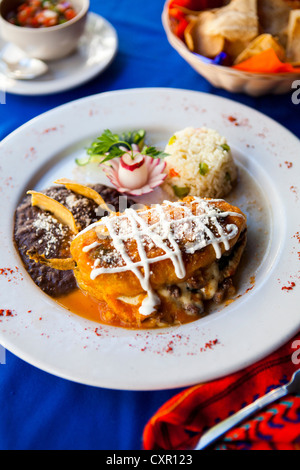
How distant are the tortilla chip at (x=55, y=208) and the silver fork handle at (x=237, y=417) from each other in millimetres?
1316

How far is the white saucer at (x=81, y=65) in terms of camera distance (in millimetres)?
3611

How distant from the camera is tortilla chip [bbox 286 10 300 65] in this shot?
3.25m

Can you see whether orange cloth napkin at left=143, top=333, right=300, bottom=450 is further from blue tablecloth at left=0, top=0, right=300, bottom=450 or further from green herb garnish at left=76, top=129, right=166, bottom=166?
green herb garnish at left=76, top=129, right=166, bottom=166

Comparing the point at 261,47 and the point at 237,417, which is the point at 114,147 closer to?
the point at 261,47

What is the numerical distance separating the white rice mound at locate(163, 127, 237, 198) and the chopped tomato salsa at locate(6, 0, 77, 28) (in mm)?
1640

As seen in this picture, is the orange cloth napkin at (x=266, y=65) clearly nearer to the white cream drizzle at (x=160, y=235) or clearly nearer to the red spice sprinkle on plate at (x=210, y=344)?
the white cream drizzle at (x=160, y=235)

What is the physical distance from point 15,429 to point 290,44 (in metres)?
3.13

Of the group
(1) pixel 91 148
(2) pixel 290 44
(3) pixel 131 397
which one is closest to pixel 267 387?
(3) pixel 131 397

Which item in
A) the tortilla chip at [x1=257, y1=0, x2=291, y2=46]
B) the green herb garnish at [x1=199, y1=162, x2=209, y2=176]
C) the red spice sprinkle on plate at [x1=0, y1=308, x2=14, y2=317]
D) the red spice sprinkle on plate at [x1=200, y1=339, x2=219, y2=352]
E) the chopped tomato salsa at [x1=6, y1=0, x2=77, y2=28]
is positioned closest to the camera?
the red spice sprinkle on plate at [x1=200, y1=339, x2=219, y2=352]

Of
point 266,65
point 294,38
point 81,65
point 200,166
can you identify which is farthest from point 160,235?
point 81,65

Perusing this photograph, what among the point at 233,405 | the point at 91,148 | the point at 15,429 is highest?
the point at 91,148

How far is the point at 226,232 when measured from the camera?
2.40 meters

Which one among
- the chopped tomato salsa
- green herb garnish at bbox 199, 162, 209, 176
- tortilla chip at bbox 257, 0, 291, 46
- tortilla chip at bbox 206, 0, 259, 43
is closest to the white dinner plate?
green herb garnish at bbox 199, 162, 209, 176
